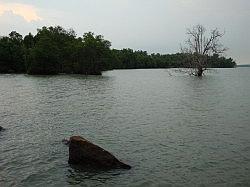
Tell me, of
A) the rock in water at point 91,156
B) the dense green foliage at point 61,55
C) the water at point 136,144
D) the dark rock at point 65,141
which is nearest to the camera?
the water at point 136,144

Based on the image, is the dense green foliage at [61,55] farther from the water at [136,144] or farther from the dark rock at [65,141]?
the dark rock at [65,141]

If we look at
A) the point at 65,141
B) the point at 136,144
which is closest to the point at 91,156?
the point at 136,144

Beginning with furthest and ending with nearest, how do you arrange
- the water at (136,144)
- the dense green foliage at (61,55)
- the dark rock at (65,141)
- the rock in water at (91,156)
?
the dense green foliage at (61,55) < the dark rock at (65,141) < the rock in water at (91,156) < the water at (136,144)

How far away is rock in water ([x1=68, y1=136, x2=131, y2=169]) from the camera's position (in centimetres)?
1532

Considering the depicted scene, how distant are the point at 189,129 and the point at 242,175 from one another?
9401mm

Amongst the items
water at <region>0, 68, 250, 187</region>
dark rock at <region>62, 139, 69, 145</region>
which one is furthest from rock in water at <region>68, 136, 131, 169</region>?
dark rock at <region>62, 139, 69, 145</region>

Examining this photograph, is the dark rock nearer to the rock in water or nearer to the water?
the water

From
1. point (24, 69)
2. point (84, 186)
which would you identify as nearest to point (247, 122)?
point (84, 186)

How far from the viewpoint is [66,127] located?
24656 millimetres

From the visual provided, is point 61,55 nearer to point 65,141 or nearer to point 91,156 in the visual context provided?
point 65,141

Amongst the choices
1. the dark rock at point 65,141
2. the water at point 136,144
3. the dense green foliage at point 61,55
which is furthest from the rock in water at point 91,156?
the dense green foliage at point 61,55

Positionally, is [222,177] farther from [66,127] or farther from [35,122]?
[35,122]

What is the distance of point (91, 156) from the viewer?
50.8 ft

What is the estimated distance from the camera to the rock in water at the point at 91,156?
50.3 ft
